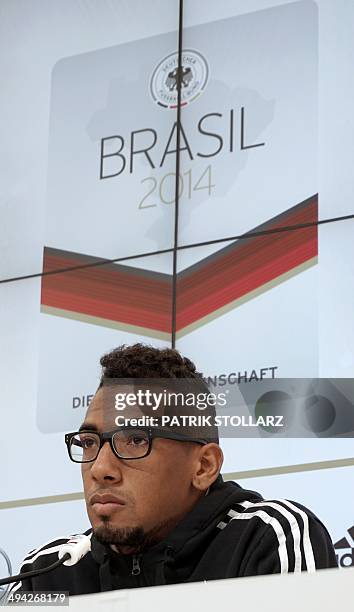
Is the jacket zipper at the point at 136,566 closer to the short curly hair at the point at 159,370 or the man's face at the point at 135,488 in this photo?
the man's face at the point at 135,488

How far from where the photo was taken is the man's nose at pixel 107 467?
4.30ft

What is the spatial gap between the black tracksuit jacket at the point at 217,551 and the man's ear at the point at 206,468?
0.7 inches

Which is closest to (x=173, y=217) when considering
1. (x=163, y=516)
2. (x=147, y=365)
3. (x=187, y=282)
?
(x=187, y=282)

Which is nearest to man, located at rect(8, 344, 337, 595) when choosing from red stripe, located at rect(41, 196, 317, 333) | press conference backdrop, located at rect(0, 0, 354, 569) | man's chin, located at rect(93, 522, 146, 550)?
man's chin, located at rect(93, 522, 146, 550)

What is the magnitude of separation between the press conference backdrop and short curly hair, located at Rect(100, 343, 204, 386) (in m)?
1.37

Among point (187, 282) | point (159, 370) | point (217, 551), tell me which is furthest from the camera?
point (187, 282)

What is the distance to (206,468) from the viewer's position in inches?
54.6

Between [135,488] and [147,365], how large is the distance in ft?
0.54

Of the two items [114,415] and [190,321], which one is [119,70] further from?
[114,415]

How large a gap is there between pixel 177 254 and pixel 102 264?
227 mm

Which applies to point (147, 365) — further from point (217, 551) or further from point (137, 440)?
point (217, 551)

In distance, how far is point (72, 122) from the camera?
340cm

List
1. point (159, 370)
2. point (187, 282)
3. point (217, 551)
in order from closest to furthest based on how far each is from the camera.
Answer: point (217, 551) < point (159, 370) < point (187, 282)

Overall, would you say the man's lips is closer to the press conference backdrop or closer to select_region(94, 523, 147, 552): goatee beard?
select_region(94, 523, 147, 552): goatee beard
